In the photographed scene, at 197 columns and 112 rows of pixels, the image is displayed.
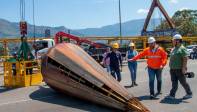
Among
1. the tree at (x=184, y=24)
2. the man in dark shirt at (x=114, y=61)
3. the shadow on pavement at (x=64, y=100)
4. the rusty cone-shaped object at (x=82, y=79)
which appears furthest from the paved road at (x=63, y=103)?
the tree at (x=184, y=24)

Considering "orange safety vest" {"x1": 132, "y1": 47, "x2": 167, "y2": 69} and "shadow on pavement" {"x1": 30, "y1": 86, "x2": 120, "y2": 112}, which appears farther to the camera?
"orange safety vest" {"x1": 132, "y1": 47, "x2": 167, "y2": 69}

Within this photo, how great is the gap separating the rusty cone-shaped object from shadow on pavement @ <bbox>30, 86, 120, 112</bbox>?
0.54 feet

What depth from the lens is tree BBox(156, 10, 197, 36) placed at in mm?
77438

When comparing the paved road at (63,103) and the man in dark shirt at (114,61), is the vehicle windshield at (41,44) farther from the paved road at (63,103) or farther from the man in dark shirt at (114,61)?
the man in dark shirt at (114,61)

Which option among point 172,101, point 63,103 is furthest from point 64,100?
point 172,101

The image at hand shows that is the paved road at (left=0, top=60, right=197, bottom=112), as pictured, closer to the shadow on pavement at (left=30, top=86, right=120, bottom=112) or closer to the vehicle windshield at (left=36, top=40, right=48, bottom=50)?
the shadow on pavement at (left=30, top=86, right=120, bottom=112)

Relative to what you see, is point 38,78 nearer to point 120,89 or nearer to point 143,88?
point 143,88

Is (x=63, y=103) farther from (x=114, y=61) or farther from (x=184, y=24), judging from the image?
(x=184, y=24)

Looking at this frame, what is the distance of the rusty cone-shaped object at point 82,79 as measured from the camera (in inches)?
412

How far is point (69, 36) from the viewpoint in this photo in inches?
1207

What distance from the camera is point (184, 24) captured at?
78312 mm

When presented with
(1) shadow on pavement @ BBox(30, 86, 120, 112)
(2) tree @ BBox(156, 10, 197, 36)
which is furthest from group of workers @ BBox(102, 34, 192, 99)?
(2) tree @ BBox(156, 10, 197, 36)

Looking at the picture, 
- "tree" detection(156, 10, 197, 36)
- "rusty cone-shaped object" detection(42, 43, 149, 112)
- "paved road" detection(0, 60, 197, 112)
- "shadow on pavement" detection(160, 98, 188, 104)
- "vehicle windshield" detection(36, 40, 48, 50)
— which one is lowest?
"paved road" detection(0, 60, 197, 112)

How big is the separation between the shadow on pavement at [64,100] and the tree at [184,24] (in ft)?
202
